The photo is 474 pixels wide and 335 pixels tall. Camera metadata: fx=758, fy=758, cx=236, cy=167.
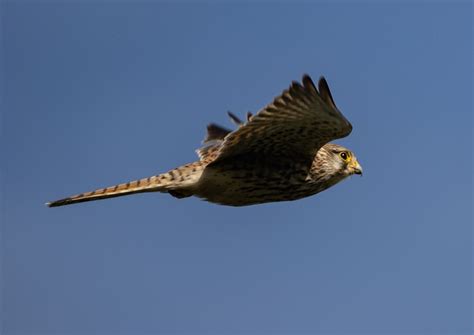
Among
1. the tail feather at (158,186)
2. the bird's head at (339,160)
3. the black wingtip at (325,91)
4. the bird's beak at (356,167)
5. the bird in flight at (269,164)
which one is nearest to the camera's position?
the black wingtip at (325,91)

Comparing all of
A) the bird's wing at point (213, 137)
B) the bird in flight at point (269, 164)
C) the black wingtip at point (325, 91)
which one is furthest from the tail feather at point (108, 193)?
the black wingtip at point (325, 91)

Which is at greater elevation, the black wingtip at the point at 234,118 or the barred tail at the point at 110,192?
the black wingtip at the point at 234,118

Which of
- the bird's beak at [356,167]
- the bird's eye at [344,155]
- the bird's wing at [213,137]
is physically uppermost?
the bird's wing at [213,137]

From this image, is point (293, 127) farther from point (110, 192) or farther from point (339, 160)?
point (110, 192)

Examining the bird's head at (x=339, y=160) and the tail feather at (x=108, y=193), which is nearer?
the tail feather at (x=108, y=193)

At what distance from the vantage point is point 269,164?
23.9 feet

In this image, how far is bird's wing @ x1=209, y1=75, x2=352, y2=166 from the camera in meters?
6.28

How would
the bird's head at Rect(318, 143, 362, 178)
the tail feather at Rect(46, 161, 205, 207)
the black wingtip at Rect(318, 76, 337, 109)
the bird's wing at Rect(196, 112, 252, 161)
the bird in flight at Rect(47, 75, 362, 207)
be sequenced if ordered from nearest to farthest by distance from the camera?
the black wingtip at Rect(318, 76, 337, 109) < the bird in flight at Rect(47, 75, 362, 207) < the tail feather at Rect(46, 161, 205, 207) < the bird's head at Rect(318, 143, 362, 178) < the bird's wing at Rect(196, 112, 252, 161)

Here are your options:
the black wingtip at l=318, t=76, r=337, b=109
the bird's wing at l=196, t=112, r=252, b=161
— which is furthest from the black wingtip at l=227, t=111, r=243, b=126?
the black wingtip at l=318, t=76, r=337, b=109

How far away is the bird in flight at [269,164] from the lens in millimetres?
6598

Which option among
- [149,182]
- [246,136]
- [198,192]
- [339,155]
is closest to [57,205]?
[149,182]

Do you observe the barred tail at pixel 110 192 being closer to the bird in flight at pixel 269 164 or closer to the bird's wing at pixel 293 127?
the bird in flight at pixel 269 164

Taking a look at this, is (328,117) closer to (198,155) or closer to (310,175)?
(310,175)

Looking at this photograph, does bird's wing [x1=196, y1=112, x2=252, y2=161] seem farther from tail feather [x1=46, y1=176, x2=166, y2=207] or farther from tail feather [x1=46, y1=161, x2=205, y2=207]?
tail feather [x1=46, y1=176, x2=166, y2=207]
